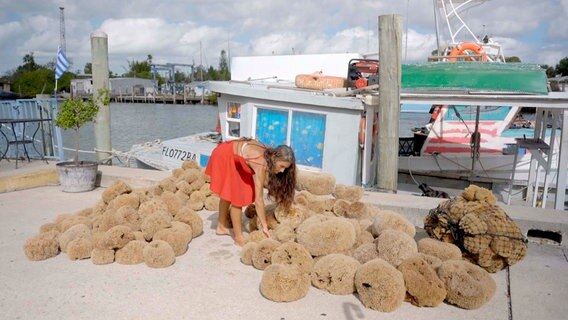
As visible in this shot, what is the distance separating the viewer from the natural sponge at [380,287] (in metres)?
3.28

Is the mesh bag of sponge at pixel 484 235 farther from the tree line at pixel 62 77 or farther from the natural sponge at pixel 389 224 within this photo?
the tree line at pixel 62 77

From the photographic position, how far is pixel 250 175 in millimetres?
4645

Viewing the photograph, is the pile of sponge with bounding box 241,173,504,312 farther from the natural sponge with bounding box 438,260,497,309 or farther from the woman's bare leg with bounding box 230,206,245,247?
the woman's bare leg with bounding box 230,206,245,247

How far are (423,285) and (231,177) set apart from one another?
6.85 ft

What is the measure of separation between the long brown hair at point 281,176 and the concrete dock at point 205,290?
70 centimetres

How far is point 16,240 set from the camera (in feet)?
15.6

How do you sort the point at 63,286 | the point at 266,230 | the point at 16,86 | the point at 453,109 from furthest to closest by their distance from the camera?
the point at 16,86, the point at 453,109, the point at 266,230, the point at 63,286

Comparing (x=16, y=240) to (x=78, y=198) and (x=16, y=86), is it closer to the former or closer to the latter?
(x=78, y=198)

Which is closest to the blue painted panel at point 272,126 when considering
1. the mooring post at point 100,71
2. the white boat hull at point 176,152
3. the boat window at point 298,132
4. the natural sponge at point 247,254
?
the boat window at point 298,132

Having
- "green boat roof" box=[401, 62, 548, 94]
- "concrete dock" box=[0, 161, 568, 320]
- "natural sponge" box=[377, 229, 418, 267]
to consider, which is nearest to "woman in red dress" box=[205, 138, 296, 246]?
"concrete dock" box=[0, 161, 568, 320]

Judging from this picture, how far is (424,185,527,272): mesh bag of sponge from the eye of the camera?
393 cm

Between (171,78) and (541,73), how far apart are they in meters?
75.9

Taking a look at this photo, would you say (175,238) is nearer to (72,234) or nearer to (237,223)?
(237,223)

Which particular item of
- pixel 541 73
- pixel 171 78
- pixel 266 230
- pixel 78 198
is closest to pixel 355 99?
pixel 541 73
